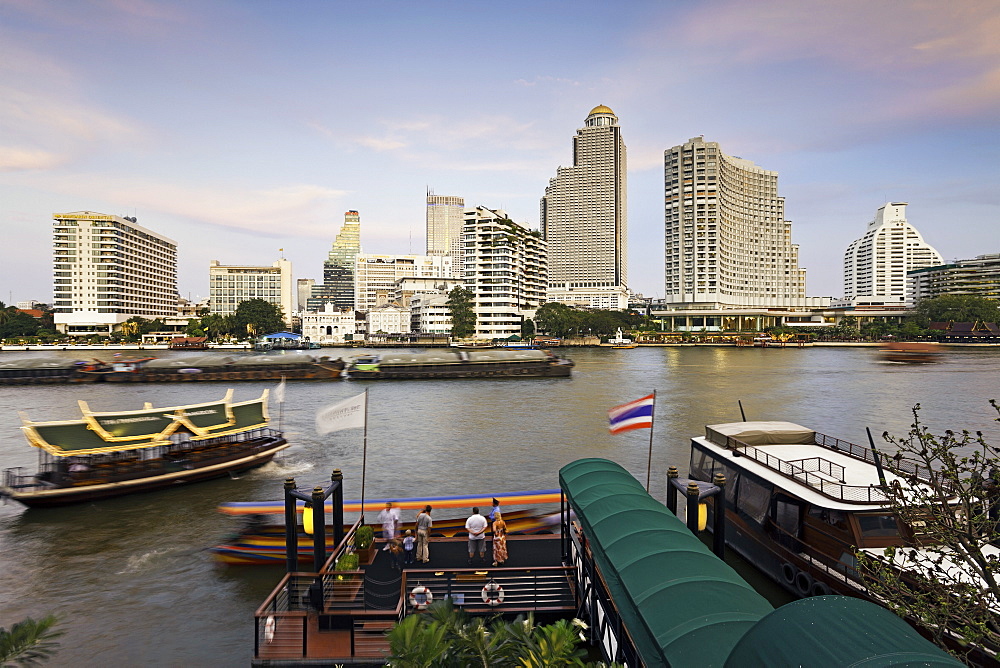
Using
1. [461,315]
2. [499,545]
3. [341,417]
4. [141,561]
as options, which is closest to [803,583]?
[499,545]

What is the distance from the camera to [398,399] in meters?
52.1

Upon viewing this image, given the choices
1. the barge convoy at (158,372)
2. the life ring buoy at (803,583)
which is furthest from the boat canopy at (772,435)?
the barge convoy at (158,372)

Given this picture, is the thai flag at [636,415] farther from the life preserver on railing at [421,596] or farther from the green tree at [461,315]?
the green tree at [461,315]

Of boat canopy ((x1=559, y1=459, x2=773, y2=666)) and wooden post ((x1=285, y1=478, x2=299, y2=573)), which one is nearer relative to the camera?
boat canopy ((x1=559, y1=459, x2=773, y2=666))

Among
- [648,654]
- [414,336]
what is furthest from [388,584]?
[414,336]

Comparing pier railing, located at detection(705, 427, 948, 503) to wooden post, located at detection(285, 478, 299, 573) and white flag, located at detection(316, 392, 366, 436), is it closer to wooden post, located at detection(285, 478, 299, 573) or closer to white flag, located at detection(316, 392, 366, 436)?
white flag, located at detection(316, 392, 366, 436)

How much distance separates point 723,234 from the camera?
171 metres

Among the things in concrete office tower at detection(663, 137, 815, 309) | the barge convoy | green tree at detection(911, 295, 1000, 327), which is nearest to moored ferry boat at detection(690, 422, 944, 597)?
the barge convoy

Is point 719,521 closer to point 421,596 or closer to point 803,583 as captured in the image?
point 803,583

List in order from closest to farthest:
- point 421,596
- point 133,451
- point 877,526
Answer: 1. point 421,596
2. point 877,526
3. point 133,451

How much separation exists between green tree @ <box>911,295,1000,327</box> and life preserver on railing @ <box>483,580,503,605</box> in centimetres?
16362

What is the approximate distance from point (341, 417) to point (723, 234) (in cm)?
17702

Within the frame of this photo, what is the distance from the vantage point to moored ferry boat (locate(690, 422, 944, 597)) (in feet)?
34.8

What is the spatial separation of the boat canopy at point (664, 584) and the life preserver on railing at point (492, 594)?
2445mm
